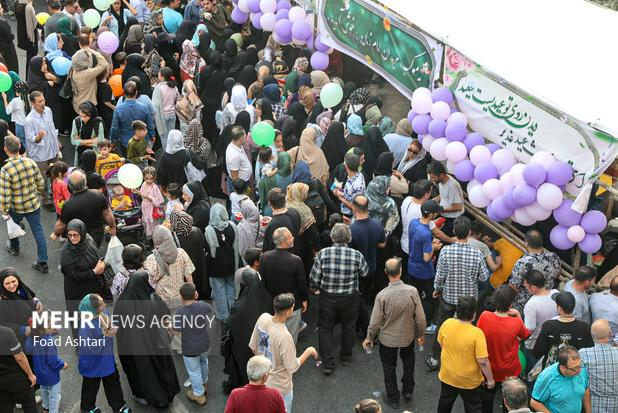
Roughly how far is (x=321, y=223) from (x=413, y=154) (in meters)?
1.32

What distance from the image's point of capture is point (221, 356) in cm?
821

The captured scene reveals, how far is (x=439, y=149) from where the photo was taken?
8648mm

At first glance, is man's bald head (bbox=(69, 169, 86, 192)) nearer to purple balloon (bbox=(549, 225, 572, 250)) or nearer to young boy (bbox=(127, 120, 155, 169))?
young boy (bbox=(127, 120, 155, 169))

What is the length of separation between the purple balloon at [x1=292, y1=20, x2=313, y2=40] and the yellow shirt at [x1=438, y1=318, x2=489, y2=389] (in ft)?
18.9

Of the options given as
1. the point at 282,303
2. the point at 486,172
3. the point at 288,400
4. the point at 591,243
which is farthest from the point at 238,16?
the point at 288,400

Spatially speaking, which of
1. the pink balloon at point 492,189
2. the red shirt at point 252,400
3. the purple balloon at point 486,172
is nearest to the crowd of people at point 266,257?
the red shirt at point 252,400

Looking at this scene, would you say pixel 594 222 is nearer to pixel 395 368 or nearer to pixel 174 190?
pixel 395 368

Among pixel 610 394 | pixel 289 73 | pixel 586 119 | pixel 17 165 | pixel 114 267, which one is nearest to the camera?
pixel 610 394

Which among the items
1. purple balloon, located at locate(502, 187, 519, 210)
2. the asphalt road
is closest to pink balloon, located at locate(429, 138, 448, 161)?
purple balloon, located at locate(502, 187, 519, 210)

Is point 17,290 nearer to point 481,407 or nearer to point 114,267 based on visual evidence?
point 114,267

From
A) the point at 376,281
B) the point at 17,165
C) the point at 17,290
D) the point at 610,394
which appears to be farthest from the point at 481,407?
the point at 17,165

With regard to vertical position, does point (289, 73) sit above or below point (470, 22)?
below

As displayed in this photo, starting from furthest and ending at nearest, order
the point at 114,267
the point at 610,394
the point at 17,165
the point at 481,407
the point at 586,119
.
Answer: the point at 17,165
the point at 114,267
the point at 586,119
the point at 481,407
the point at 610,394

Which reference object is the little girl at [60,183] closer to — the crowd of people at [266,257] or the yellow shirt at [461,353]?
the crowd of people at [266,257]
